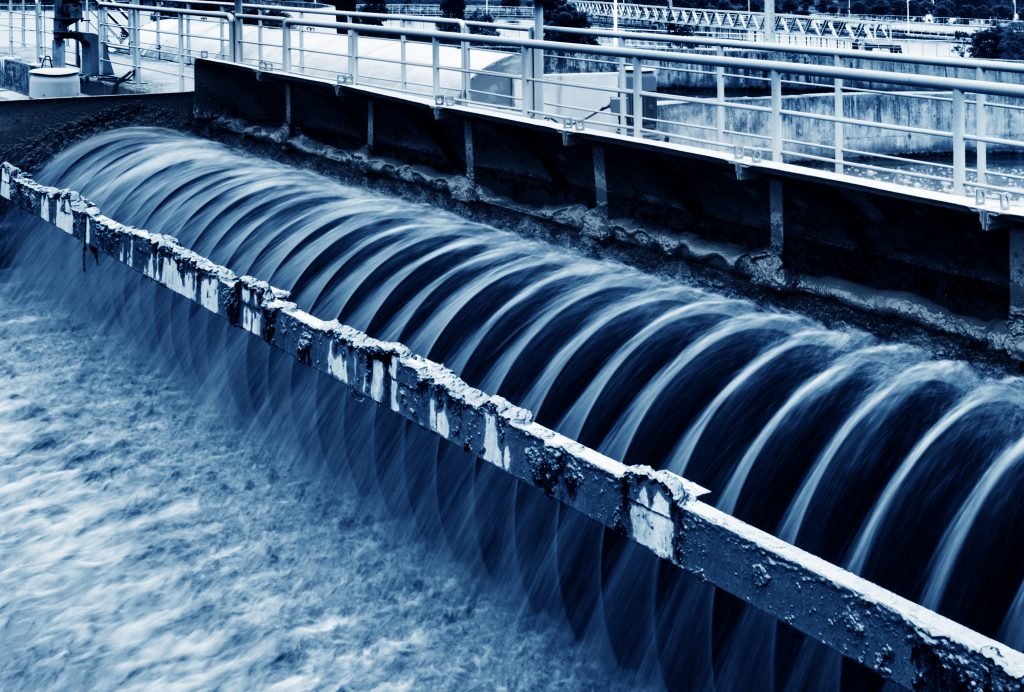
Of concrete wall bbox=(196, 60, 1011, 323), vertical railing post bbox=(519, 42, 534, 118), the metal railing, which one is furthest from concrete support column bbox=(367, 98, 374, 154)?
vertical railing post bbox=(519, 42, 534, 118)

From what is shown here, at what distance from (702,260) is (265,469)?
3.41 metres

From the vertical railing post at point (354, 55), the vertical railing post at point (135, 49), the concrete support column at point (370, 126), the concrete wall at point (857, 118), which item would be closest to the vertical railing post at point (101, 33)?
the vertical railing post at point (135, 49)

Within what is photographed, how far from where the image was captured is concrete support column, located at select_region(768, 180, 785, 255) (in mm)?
8844

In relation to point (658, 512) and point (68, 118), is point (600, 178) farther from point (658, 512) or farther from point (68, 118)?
point (68, 118)

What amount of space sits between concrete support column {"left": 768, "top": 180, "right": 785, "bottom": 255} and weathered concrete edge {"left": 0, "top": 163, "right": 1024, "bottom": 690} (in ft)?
9.28

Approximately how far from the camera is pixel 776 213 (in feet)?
29.1

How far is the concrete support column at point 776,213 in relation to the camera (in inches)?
348

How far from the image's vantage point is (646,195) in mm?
10016

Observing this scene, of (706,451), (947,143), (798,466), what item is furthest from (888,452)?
(947,143)

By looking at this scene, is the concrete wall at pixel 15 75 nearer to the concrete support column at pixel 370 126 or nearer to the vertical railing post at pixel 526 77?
the concrete support column at pixel 370 126

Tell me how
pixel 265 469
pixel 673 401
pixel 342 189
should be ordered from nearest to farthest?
1. pixel 673 401
2. pixel 265 469
3. pixel 342 189

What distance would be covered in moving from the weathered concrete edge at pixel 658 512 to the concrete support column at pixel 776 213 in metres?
2.83

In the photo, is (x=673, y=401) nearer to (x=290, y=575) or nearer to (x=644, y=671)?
(x=644, y=671)

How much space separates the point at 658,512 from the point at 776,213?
3.76m
